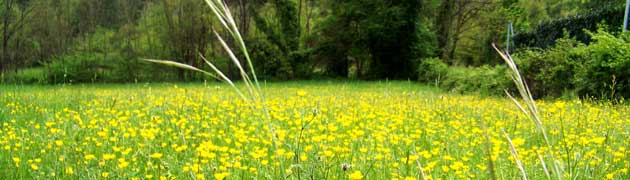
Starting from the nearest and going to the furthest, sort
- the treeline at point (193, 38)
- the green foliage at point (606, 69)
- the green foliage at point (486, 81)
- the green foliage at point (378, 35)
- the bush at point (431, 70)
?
the green foliage at point (606, 69), the green foliage at point (486, 81), the bush at point (431, 70), the treeline at point (193, 38), the green foliage at point (378, 35)

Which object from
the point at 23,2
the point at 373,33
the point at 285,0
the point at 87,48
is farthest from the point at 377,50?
the point at 23,2

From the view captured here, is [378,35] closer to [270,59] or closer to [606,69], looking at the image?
[270,59]

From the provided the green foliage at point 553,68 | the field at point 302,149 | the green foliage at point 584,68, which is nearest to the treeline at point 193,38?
the green foliage at point 553,68

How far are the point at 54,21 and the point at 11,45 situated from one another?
221 centimetres

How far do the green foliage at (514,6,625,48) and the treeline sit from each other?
6.96m

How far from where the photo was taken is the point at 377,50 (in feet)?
82.7

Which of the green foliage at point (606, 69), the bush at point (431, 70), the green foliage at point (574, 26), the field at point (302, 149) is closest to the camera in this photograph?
the field at point (302, 149)

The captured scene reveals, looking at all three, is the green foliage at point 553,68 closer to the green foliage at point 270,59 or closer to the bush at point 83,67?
the green foliage at point 270,59

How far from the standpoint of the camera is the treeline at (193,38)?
918 inches

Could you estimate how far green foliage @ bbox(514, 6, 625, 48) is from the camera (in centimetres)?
1131

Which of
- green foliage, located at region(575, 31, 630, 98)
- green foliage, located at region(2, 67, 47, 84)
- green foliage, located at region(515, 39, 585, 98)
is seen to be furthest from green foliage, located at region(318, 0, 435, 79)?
green foliage, located at region(575, 31, 630, 98)

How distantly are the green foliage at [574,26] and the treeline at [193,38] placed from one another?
6.96 m

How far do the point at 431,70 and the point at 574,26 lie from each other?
7143 mm

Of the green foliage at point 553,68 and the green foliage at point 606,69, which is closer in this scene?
the green foliage at point 606,69
